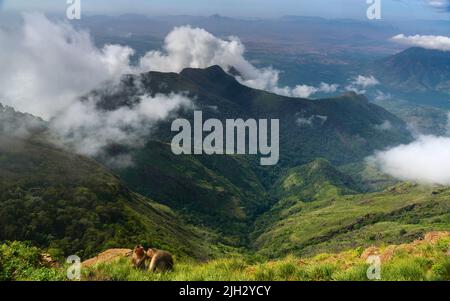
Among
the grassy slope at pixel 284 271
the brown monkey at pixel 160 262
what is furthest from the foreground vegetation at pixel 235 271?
the brown monkey at pixel 160 262

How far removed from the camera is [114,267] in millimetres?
19922

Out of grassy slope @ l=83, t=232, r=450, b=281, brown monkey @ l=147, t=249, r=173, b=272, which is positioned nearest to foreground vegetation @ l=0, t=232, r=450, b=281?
grassy slope @ l=83, t=232, r=450, b=281

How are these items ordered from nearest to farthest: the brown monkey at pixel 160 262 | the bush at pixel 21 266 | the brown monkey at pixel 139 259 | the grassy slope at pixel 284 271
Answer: the grassy slope at pixel 284 271
the bush at pixel 21 266
the brown monkey at pixel 160 262
the brown monkey at pixel 139 259

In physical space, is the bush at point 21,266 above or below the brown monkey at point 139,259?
above

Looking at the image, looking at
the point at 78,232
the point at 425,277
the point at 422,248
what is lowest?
the point at 78,232

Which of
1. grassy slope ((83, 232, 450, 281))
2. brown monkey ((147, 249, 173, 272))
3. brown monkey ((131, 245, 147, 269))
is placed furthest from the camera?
brown monkey ((131, 245, 147, 269))

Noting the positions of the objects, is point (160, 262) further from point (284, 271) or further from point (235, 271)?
point (284, 271)

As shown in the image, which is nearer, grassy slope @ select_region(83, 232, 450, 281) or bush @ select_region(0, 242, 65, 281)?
grassy slope @ select_region(83, 232, 450, 281)

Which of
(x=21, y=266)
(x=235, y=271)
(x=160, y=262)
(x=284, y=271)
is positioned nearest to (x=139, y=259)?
(x=160, y=262)

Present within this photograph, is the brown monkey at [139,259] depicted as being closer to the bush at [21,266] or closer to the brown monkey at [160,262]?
the brown monkey at [160,262]

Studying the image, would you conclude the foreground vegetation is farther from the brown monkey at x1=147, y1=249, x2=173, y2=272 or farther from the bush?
the brown monkey at x1=147, y1=249, x2=173, y2=272
